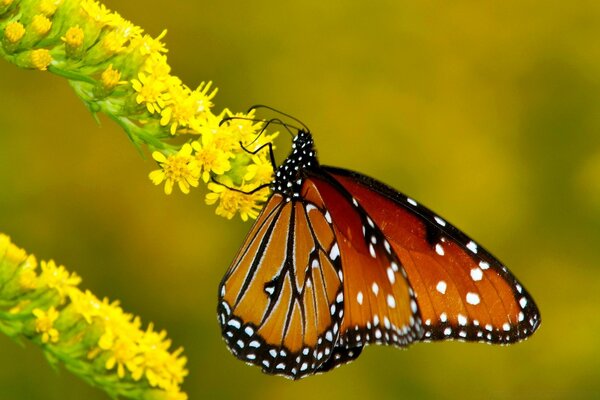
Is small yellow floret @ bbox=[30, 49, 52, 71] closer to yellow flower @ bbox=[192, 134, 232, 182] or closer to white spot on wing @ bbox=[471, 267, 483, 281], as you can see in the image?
yellow flower @ bbox=[192, 134, 232, 182]

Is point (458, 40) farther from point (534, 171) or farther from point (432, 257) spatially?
point (432, 257)

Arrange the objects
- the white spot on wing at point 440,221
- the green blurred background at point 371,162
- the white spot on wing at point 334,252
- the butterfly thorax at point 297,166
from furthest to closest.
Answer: the green blurred background at point 371,162
the white spot on wing at point 334,252
the butterfly thorax at point 297,166
the white spot on wing at point 440,221

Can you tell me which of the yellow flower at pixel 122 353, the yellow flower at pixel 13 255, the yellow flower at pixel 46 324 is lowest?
the yellow flower at pixel 46 324

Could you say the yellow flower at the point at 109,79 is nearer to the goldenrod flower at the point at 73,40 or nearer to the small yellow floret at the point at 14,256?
the goldenrod flower at the point at 73,40

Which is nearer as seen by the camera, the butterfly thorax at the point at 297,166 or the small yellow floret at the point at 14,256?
the small yellow floret at the point at 14,256

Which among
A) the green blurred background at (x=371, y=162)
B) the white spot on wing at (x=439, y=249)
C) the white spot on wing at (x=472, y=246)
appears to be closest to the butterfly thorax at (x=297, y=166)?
the white spot on wing at (x=439, y=249)

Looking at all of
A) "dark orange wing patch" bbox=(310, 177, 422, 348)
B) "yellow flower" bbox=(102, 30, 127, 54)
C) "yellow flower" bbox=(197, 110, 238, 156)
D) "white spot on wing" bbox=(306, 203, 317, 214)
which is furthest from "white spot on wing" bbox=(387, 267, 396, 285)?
"yellow flower" bbox=(102, 30, 127, 54)
